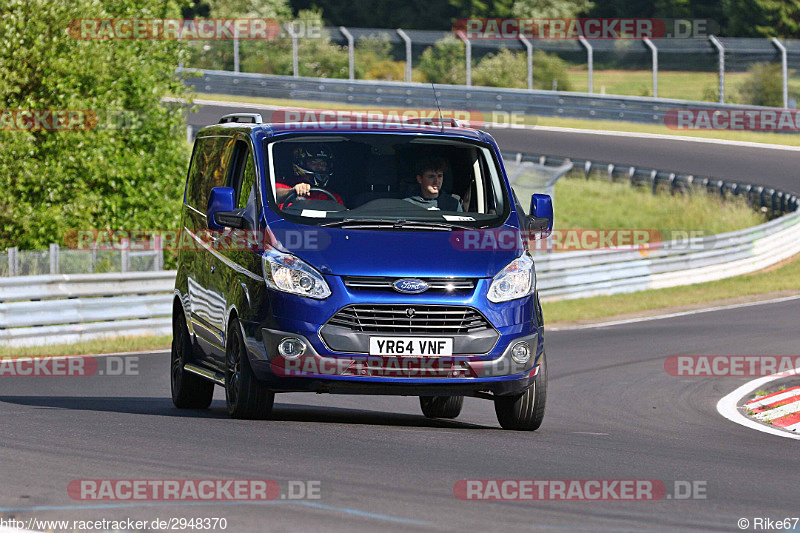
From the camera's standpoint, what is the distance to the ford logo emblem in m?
8.78

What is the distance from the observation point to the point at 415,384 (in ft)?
29.4

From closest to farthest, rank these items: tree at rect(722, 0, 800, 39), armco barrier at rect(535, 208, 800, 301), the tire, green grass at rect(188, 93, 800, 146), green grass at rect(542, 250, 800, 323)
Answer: the tire < green grass at rect(542, 250, 800, 323) < armco barrier at rect(535, 208, 800, 301) < green grass at rect(188, 93, 800, 146) < tree at rect(722, 0, 800, 39)

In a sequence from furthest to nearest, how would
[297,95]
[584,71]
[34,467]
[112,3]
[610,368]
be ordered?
1. [584,71]
2. [297,95]
3. [112,3]
4. [610,368]
5. [34,467]

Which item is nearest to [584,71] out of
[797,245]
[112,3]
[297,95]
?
[297,95]

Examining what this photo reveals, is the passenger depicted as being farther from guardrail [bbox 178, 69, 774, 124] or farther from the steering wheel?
guardrail [bbox 178, 69, 774, 124]

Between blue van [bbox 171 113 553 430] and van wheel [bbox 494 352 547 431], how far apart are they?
1cm

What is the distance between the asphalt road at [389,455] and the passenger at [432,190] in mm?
1576

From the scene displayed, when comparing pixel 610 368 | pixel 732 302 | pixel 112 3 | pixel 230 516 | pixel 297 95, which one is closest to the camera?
pixel 230 516

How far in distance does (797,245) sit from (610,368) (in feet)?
55.2

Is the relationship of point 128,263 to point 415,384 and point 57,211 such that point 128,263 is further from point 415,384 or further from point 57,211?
point 415,384
